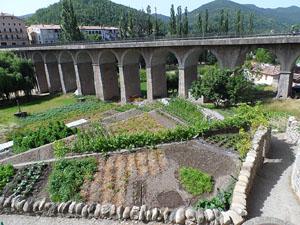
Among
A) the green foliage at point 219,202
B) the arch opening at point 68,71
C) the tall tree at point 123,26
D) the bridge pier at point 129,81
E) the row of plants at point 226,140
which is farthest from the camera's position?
the tall tree at point 123,26

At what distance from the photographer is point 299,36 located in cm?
1695

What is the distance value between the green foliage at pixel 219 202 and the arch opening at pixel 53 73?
3771cm

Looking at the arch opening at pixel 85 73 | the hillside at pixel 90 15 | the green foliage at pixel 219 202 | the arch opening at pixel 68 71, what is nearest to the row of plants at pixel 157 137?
the green foliage at pixel 219 202

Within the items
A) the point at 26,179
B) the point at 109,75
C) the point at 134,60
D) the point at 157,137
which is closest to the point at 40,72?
the point at 109,75

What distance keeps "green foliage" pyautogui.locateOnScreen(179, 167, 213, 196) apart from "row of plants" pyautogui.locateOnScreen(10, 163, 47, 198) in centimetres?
608

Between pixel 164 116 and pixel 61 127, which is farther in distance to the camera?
pixel 164 116

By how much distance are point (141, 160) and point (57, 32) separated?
85.6 meters

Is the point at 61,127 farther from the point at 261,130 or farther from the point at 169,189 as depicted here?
the point at 261,130

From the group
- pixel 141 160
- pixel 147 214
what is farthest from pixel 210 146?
pixel 147 214

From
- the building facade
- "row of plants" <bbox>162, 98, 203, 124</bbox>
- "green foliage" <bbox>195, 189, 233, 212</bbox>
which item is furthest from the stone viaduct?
the building facade

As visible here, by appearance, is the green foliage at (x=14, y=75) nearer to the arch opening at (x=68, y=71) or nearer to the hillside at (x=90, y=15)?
the arch opening at (x=68, y=71)

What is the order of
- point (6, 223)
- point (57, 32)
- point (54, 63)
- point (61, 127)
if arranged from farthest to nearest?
point (57, 32)
point (54, 63)
point (61, 127)
point (6, 223)

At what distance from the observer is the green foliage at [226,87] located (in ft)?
63.0

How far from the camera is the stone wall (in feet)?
18.6
